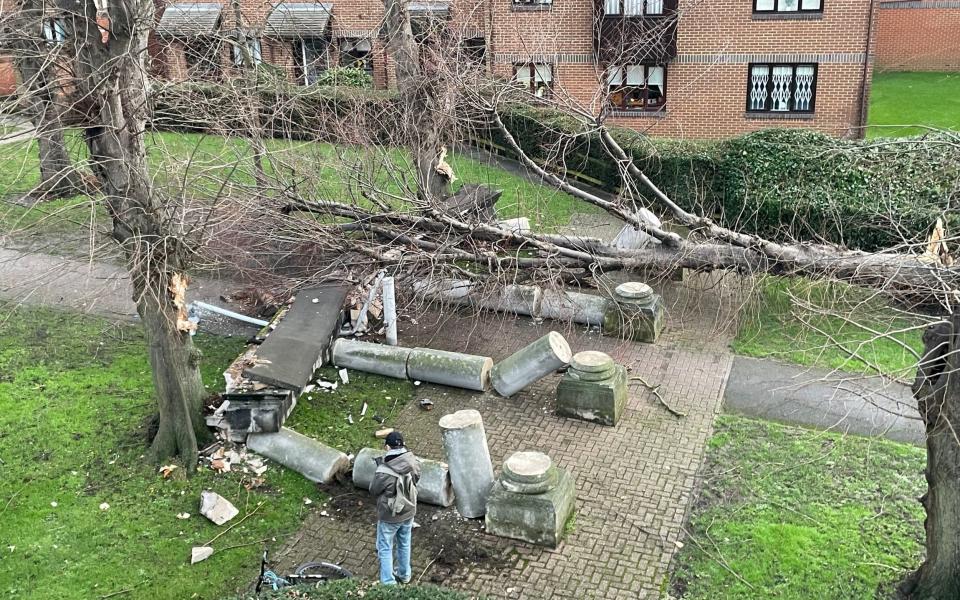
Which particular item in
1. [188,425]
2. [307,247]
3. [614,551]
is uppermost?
[307,247]

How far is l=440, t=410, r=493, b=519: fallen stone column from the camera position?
826 cm

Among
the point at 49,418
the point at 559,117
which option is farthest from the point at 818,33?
the point at 49,418

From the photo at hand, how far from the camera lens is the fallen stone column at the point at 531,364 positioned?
10273mm

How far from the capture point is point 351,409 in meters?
10.4

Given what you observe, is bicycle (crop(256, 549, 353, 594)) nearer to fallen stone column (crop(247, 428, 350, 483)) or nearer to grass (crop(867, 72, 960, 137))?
fallen stone column (crop(247, 428, 350, 483))

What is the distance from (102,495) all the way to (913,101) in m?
23.8

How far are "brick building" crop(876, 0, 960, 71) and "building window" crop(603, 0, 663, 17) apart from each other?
1072 cm

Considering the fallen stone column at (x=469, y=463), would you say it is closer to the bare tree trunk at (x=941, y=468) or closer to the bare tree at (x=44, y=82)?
the bare tree trunk at (x=941, y=468)

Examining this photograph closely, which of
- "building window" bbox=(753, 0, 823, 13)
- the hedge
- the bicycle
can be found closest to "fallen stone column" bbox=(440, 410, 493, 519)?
the bicycle

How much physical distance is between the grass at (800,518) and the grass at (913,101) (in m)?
13.5

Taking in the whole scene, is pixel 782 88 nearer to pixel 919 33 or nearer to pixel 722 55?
pixel 722 55

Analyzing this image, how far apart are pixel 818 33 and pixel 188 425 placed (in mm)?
16775

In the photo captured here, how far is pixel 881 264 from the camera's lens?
330 inches

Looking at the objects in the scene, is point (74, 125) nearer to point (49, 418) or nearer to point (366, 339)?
point (49, 418)
